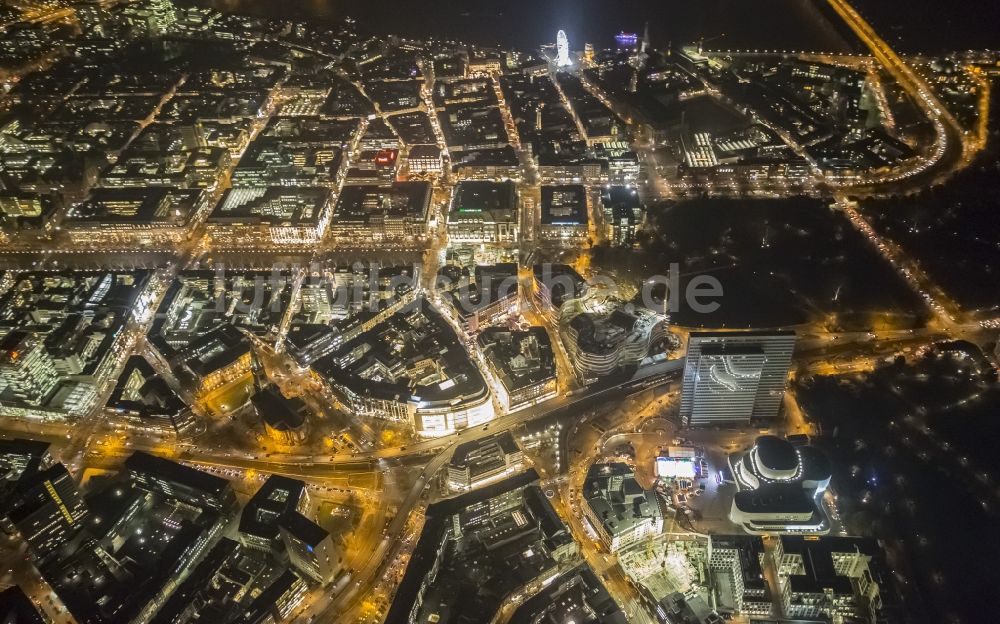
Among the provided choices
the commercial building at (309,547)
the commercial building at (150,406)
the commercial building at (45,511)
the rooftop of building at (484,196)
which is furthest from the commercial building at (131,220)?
the commercial building at (309,547)

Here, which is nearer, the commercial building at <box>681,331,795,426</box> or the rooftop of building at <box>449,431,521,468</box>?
the commercial building at <box>681,331,795,426</box>

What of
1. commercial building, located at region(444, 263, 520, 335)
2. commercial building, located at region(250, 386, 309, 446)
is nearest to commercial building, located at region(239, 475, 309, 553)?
commercial building, located at region(250, 386, 309, 446)

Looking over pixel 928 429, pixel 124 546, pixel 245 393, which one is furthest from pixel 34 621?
pixel 928 429

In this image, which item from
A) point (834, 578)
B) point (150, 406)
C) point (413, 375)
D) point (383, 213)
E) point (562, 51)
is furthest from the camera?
point (562, 51)

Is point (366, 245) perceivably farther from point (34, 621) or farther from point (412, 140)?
point (34, 621)

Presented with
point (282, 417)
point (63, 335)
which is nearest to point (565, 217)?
point (282, 417)

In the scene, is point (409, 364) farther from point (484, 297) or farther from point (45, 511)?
point (45, 511)

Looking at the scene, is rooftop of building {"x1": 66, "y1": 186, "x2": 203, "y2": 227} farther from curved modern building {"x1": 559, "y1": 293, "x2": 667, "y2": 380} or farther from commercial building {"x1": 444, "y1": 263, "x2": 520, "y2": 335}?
curved modern building {"x1": 559, "y1": 293, "x2": 667, "y2": 380}
